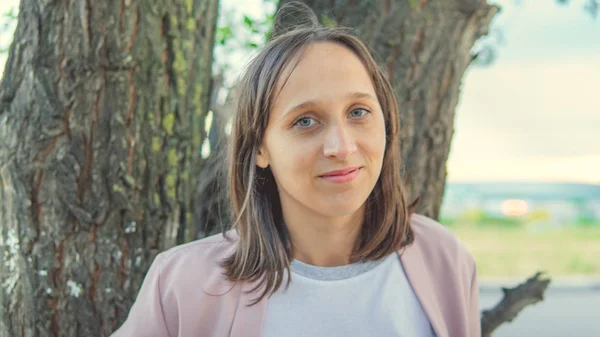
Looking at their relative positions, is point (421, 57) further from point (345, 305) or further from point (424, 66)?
point (345, 305)

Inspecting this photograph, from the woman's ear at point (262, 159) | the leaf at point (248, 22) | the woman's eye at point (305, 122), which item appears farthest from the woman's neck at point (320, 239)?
the leaf at point (248, 22)

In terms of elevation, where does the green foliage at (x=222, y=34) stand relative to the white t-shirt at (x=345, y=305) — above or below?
above

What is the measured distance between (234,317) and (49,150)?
30.5 inches

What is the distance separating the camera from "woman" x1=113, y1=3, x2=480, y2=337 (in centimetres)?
180

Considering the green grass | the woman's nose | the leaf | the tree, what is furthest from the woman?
the green grass

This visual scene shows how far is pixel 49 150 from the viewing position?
84.0 inches

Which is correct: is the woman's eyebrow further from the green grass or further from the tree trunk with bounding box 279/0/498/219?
the green grass

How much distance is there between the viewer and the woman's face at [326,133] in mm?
1772

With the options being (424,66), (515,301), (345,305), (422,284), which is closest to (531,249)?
(515,301)

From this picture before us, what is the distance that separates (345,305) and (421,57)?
103 cm

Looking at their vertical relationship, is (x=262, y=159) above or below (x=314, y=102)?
below

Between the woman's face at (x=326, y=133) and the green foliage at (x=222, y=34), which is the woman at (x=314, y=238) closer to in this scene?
the woman's face at (x=326, y=133)

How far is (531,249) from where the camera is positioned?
1136 cm

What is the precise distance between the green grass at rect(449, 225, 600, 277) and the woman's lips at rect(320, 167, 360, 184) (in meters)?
8.03
